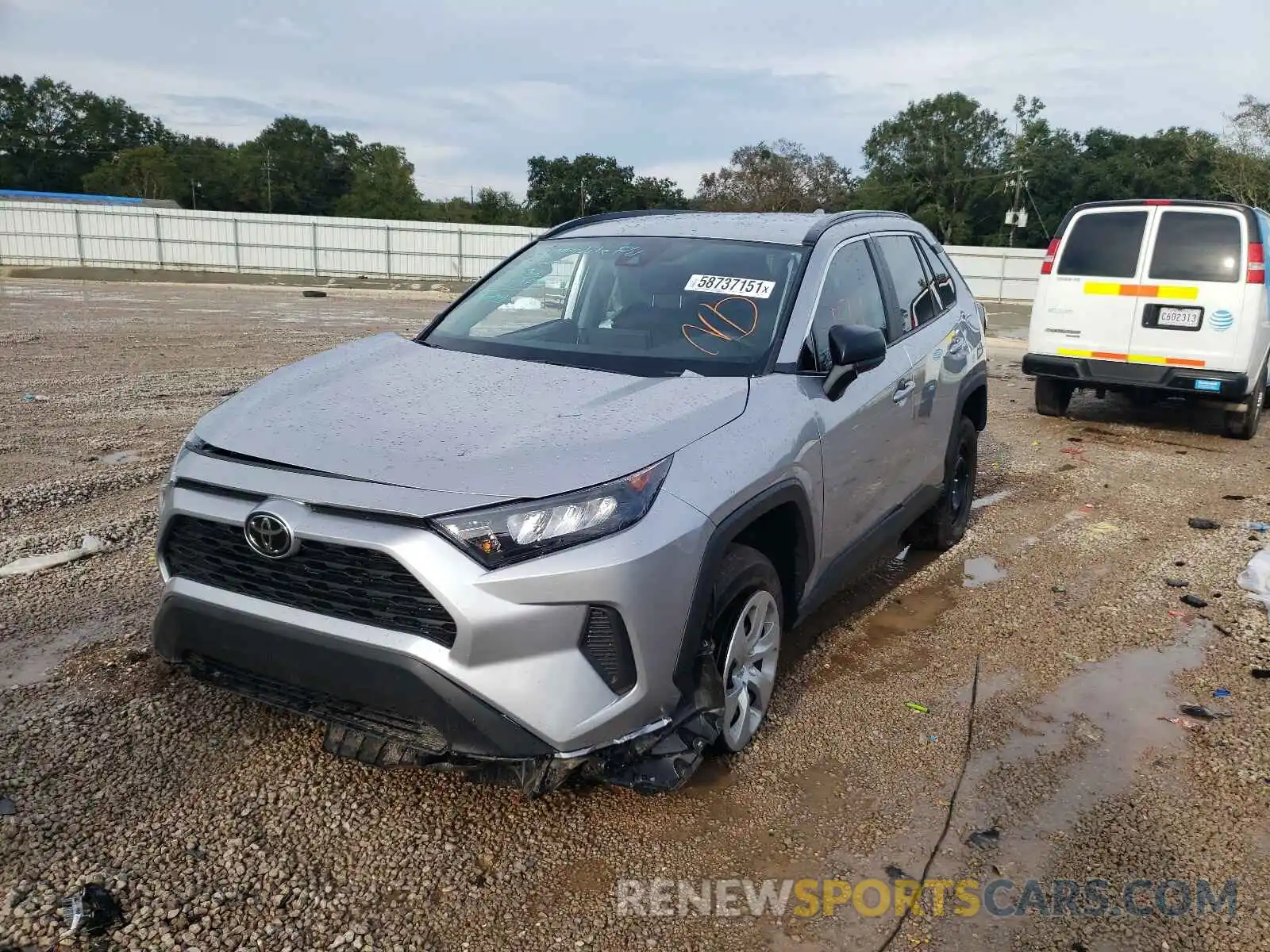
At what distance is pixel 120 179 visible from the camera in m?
82.7

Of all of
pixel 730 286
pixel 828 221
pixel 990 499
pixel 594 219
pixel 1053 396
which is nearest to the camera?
pixel 730 286

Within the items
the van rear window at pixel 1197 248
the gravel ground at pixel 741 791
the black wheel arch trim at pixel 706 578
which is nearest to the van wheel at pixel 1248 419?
the van rear window at pixel 1197 248

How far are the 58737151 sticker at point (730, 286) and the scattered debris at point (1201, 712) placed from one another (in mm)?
2350

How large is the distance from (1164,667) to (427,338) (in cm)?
353

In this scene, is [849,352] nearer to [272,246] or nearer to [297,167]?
[272,246]

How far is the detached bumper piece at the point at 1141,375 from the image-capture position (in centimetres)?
846

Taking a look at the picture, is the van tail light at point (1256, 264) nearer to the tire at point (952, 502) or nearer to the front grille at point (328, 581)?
the tire at point (952, 502)

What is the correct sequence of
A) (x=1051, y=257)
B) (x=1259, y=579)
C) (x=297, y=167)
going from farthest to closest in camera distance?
(x=297, y=167) < (x=1051, y=257) < (x=1259, y=579)

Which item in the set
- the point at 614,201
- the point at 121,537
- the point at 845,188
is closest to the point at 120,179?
the point at 614,201

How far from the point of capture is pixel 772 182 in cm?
5509

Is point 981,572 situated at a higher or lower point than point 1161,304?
lower

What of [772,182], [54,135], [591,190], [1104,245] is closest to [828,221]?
[1104,245]

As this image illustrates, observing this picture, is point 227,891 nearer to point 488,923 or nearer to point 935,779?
point 488,923

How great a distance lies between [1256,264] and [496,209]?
78.5 meters
